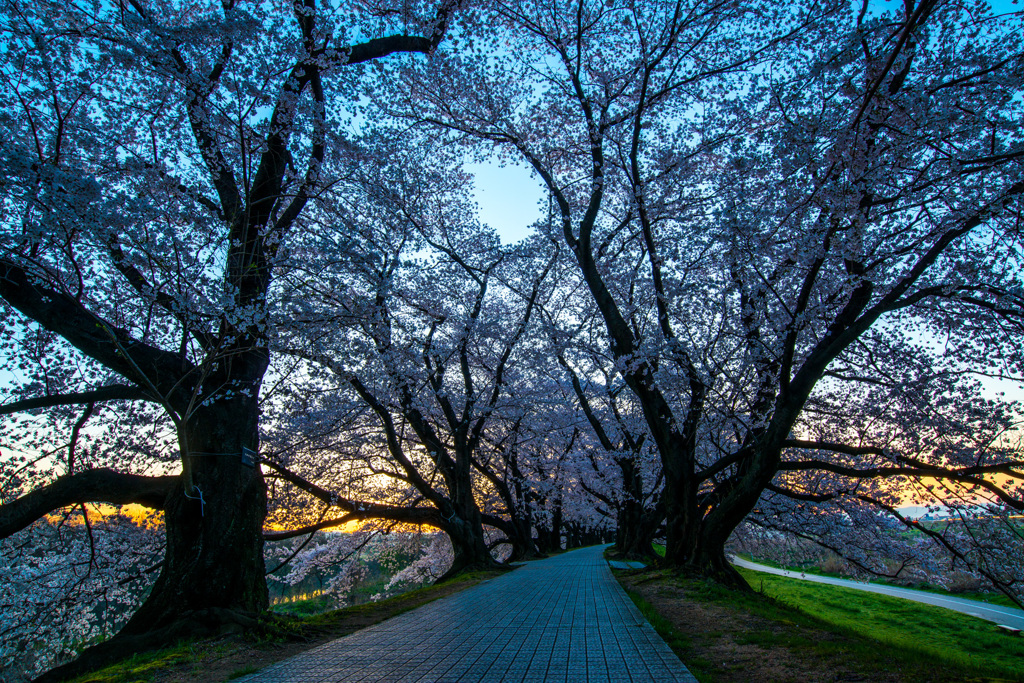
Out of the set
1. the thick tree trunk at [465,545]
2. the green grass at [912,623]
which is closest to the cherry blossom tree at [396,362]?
the thick tree trunk at [465,545]

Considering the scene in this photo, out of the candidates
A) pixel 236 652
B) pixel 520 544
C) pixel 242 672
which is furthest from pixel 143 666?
pixel 520 544

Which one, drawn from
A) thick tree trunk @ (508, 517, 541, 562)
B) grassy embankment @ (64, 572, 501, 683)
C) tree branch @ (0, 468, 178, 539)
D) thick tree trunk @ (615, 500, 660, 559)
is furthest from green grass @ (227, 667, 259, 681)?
thick tree trunk @ (508, 517, 541, 562)

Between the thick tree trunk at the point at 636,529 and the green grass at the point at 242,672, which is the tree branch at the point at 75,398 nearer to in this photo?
the green grass at the point at 242,672

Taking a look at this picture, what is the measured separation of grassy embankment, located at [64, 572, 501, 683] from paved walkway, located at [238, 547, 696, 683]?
1.61 feet

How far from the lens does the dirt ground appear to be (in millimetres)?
3307

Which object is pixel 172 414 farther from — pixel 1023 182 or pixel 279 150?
pixel 1023 182

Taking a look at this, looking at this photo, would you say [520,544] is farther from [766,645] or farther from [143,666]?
[143,666]

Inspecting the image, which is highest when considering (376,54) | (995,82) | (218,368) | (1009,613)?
(376,54)

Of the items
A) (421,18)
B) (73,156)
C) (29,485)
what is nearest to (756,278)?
(421,18)

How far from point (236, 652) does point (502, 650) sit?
9.26ft

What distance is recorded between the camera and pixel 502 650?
405 cm

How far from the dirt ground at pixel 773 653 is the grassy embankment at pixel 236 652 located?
381 centimetres

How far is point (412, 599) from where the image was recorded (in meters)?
8.87

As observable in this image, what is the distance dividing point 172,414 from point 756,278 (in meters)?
10.4
